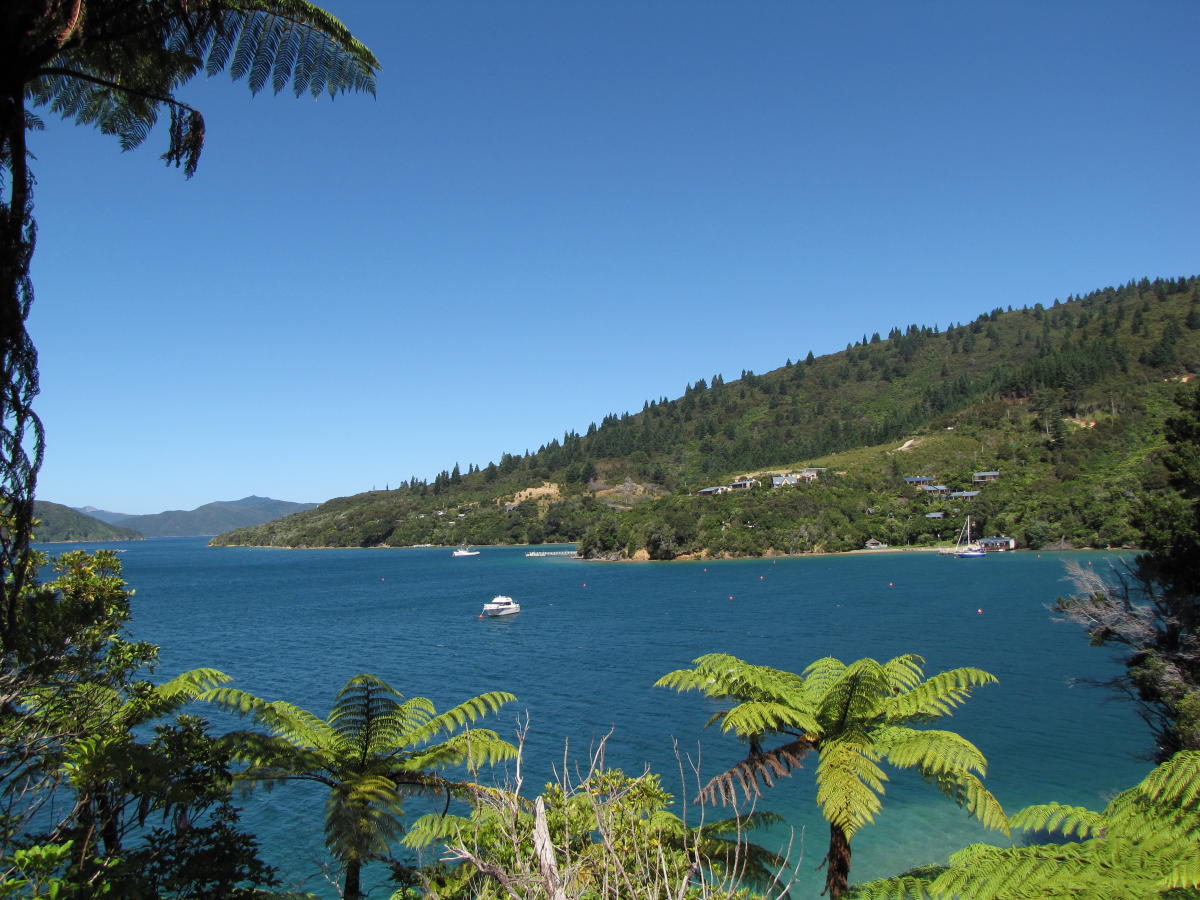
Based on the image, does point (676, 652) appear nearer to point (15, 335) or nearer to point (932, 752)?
point (932, 752)

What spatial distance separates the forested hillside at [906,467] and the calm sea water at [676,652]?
55.0 feet

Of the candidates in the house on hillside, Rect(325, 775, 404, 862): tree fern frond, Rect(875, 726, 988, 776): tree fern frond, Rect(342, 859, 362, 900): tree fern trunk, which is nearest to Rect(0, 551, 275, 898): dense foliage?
Rect(325, 775, 404, 862): tree fern frond

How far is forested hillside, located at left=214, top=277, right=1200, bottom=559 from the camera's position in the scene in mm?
101188

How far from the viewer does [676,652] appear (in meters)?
39.6

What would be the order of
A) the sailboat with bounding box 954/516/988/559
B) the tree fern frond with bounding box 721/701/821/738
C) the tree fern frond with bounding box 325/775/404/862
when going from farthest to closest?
the sailboat with bounding box 954/516/988/559
the tree fern frond with bounding box 325/775/404/862
the tree fern frond with bounding box 721/701/821/738

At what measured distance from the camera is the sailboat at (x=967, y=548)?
9231 centimetres

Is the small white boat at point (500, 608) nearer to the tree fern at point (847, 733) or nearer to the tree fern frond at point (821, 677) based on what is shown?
the tree fern frond at point (821, 677)

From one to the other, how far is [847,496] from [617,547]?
38.5m

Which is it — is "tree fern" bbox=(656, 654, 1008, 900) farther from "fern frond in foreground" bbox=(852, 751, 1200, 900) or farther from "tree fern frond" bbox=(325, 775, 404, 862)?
"tree fern frond" bbox=(325, 775, 404, 862)

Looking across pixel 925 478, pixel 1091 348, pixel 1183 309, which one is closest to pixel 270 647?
pixel 925 478

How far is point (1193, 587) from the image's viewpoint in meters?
16.6

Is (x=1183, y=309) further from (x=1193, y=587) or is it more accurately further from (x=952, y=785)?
(x=952, y=785)

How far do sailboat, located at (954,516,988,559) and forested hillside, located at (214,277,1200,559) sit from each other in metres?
3.37

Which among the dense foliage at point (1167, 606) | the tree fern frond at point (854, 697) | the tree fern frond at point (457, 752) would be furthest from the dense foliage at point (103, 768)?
the dense foliage at point (1167, 606)
